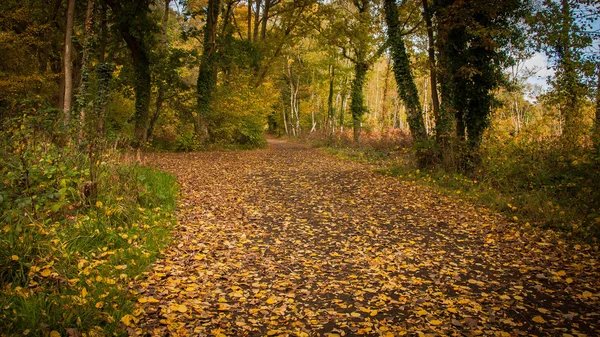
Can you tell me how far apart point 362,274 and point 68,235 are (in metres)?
3.65

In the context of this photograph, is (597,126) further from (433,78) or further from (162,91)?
(162,91)

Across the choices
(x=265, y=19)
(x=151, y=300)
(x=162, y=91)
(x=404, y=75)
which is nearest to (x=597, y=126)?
(x=404, y=75)

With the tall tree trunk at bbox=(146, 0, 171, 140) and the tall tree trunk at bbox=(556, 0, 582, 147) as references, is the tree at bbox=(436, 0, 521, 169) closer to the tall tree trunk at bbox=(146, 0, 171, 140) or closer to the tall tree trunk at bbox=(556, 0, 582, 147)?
the tall tree trunk at bbox=(556, 0, 582, 147)

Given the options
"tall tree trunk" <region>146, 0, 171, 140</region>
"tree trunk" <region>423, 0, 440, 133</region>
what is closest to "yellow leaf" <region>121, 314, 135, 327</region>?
"tree trunk" <region>423, 0, 440, 133</region>

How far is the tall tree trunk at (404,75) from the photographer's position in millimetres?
11727

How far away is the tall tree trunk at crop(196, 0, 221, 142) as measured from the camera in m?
19.2

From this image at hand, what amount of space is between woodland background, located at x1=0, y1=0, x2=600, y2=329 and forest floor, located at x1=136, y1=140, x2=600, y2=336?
2.00 feet

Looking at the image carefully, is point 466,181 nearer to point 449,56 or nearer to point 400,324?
point 449,56

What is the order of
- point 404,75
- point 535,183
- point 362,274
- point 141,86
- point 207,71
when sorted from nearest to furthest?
point 362,274, point 535,183, point 404,75, point 141,86, point 207,71

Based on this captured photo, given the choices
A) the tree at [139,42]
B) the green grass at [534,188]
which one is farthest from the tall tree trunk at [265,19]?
the green grass at [534,188]

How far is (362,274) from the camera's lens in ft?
15.2

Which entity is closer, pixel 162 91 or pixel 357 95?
pixel 162 91

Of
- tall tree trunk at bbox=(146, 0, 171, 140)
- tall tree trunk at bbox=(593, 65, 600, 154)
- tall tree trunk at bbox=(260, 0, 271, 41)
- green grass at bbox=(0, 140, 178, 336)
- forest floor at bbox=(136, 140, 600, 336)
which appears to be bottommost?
forest floor at bbox=(136, 140, 600, 336)

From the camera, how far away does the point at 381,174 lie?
1166cm
